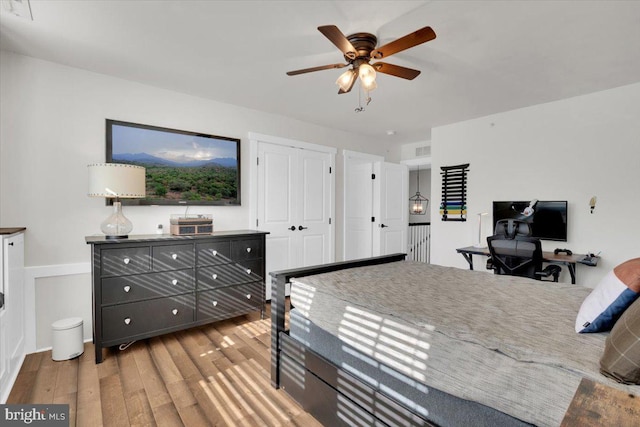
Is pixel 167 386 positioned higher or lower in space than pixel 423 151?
lower

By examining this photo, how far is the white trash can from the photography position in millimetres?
2537

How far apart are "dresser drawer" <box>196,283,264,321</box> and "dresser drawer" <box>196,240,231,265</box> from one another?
0.98 feet

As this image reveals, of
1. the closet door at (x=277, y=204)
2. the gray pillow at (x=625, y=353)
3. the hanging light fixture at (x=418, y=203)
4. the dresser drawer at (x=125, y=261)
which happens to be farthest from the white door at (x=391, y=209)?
the gray pillow at (x=625, y=353)

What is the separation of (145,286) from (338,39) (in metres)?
2.54

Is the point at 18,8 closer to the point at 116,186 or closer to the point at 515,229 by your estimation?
the point at 116,186

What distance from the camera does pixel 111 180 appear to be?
2.58m

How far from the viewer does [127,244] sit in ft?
8.61

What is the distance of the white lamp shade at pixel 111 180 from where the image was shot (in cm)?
256

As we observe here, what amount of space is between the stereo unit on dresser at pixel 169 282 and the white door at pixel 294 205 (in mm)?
790

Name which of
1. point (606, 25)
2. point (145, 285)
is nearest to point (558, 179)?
point (606, 25)

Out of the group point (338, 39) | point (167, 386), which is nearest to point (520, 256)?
point (338, 39)

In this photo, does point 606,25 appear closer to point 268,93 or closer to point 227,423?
point 268,93

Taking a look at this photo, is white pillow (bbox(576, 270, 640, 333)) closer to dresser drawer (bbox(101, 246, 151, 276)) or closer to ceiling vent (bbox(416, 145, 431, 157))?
dresser drawer (bbox(101, 246, 151, 276))

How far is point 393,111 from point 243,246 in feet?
8.51
